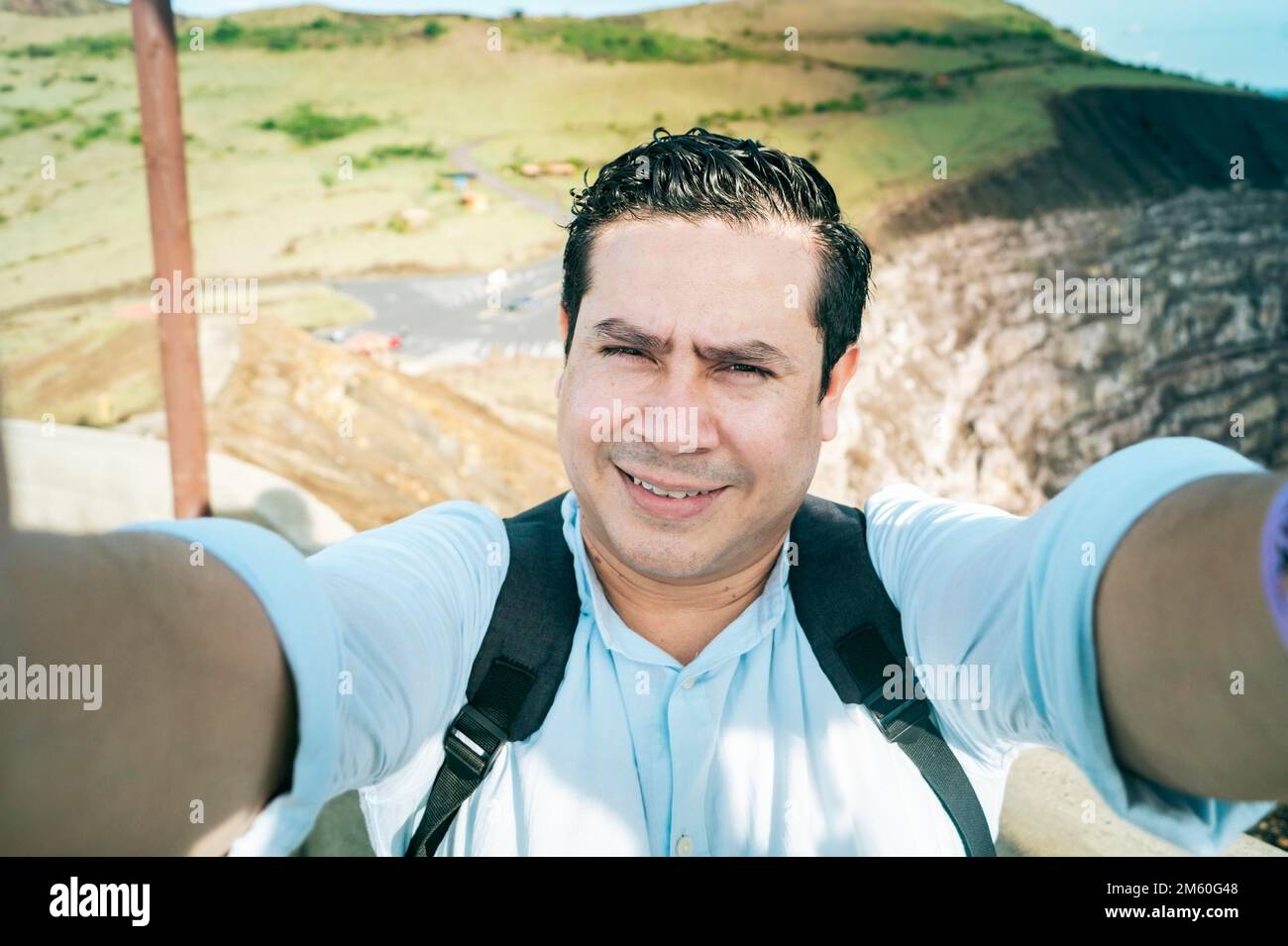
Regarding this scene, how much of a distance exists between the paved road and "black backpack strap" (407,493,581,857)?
23.9ft

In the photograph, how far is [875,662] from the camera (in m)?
1.17

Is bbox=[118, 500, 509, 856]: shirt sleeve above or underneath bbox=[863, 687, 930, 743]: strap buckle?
above

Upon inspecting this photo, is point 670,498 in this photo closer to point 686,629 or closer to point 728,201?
point 686,629

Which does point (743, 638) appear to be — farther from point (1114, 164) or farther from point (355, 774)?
point (1114, 164)

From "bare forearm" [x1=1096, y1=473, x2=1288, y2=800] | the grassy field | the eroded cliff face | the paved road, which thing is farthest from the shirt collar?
the grassy field

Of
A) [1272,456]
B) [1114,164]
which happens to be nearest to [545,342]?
[1272,456]

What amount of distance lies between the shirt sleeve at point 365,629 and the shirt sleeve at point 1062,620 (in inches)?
22.6

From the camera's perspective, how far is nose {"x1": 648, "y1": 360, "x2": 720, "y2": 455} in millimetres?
1238

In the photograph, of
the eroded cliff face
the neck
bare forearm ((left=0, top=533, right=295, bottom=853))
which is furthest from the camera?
the eroded cliff face

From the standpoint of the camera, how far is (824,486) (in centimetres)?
815

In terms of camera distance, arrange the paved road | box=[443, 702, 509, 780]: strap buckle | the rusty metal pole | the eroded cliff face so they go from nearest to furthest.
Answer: box=[443, 702, 509, 780]: strap buckle → the rusty metal pole → the paved road → the eroded cliff face

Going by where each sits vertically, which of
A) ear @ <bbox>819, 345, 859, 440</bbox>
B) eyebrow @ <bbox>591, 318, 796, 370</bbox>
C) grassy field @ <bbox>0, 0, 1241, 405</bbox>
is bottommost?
ear @ <bbox>819, 345, 859, 440</bbox>

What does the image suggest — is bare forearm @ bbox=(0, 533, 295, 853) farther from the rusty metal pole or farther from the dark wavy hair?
the rusty metal pole

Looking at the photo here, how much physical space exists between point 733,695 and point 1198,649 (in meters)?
0.66
